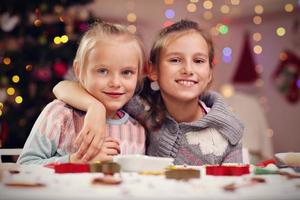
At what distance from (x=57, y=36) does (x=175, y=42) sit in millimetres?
1889

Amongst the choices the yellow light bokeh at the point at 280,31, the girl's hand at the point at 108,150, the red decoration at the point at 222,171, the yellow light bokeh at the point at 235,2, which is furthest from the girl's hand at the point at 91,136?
the yellow light bokeh at the point at 280,31

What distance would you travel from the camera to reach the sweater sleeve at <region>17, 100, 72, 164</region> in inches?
Answer: 52.9

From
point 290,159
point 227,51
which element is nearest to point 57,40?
point 290,159

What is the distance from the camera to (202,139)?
5.03 ft

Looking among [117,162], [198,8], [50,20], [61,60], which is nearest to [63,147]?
[117,162]

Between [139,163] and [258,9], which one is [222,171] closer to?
[139,163]

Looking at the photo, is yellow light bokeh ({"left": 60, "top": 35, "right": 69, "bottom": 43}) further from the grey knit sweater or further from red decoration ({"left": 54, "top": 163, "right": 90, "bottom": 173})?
red decoration ({"left": 54, "top": 163, "right": 90, "bottom": 173})

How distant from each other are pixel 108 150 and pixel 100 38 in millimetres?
370

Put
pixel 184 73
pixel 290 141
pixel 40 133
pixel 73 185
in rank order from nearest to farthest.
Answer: pixel 73 185 < pixel 40 133 < pixel 184 73 < pixel 290 141

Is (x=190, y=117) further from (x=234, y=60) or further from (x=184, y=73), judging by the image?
(x=234, y=60)

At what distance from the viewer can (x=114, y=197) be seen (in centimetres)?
73

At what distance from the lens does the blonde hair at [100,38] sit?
1466mm

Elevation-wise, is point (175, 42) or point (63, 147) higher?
point (175, 42)

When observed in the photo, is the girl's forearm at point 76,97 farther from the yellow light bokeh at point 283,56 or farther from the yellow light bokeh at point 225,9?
the yellow light bokeh at point 283,56
